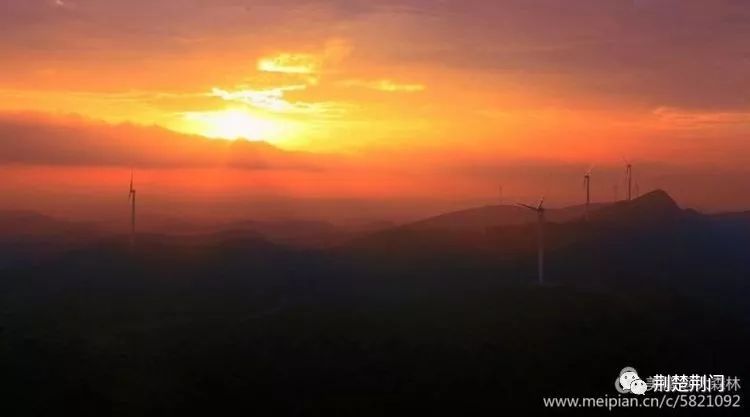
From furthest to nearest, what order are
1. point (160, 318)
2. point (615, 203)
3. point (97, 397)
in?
point (615, 203), point (160, 318), point (97, 397)

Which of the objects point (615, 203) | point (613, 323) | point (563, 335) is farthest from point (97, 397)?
point (615, 203)

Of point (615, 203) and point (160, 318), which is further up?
point (615, 203)

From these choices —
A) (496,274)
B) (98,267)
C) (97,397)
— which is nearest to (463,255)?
(496,274)

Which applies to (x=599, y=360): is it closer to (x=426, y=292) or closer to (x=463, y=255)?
(x=426, y=292)

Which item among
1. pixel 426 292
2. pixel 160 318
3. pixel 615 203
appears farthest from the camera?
pixel 615 203

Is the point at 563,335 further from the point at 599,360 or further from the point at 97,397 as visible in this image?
the point at 97,397

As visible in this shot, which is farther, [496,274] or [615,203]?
[615,203]
